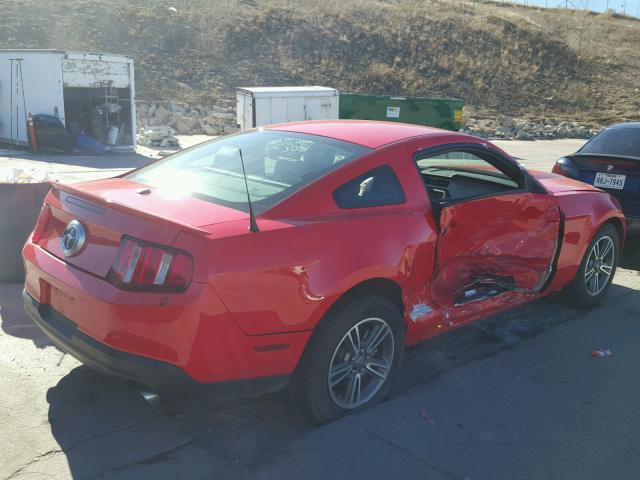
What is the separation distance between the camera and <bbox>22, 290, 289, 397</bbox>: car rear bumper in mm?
2836

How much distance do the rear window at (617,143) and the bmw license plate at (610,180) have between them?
0.34 meters

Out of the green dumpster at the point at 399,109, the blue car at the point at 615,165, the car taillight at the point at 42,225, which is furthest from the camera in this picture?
the green dumpster at the point at 399,109

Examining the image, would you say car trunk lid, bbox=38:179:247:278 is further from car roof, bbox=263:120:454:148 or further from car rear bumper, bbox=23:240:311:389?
car roof, bbox=263:120:454:148

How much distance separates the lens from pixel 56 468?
294cm

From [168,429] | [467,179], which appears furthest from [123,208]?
[467,179]

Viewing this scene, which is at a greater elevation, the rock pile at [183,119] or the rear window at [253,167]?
the rear window at [253,167]

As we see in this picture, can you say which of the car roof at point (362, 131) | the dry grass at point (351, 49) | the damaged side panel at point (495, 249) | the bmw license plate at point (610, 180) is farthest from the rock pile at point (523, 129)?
the car roof at point (362, 131)

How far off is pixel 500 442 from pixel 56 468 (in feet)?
7.41

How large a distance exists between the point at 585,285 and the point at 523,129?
2390 cm

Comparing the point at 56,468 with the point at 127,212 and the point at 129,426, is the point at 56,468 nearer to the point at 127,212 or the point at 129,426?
the point at 129,426

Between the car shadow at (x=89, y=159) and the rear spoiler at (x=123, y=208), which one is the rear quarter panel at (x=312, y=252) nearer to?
the rear spoiler at (x=123, y=208)

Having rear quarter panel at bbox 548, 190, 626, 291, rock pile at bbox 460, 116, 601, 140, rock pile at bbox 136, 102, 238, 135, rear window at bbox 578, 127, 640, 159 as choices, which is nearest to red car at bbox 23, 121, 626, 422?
rear quarter panel at bbox 548, 190, 626, 291

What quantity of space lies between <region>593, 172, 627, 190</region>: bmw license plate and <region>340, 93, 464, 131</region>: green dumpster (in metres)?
12.4

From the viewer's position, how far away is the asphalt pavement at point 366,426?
3037 mm
